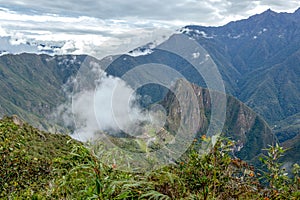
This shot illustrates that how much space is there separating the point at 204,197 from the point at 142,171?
76 centimetres

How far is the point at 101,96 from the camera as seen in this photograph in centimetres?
853

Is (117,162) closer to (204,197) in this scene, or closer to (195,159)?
(195,159)

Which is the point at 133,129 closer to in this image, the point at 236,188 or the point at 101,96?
the point at 101,96

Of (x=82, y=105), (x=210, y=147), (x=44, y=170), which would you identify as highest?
(x=210, y=147)

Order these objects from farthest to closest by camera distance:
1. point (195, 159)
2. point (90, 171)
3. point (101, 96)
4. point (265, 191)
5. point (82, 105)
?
point (82, 105) < point (101, 96) < point (265, 191) < point (195, 159) < point (90, 171)

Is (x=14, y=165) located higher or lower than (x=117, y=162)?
lower

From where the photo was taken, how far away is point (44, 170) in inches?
415

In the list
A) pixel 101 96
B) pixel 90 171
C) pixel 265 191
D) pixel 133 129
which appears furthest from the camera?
pixel 101 96

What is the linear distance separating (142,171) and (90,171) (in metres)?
0.71

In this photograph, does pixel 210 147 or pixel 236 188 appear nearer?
pixel 210 147

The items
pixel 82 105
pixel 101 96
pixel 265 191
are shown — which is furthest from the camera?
pixel 82 105

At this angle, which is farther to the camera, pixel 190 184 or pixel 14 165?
pixel 14 165

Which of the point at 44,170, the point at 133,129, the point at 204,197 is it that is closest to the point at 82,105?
the point at 44,170

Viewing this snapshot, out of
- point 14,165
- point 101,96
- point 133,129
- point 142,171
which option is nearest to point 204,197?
point 142,171
